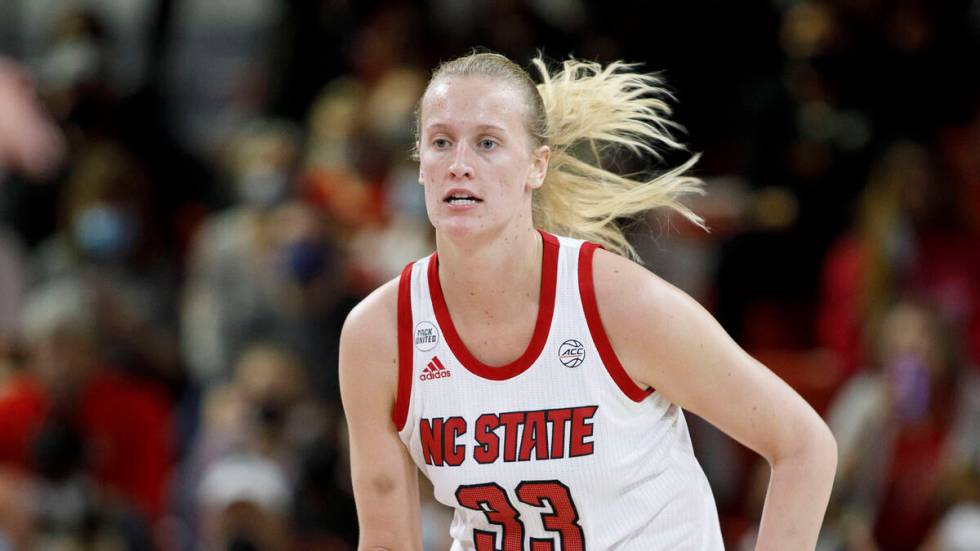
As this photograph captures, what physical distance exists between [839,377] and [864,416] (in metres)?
0.63

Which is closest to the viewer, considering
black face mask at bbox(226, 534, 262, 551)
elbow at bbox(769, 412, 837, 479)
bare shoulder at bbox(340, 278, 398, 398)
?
elbow at bbox(769, 412, 837, 479)

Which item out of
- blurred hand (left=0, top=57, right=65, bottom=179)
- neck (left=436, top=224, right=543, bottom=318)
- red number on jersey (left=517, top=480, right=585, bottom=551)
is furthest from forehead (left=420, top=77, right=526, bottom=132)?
blurred hand (left=0, top=57, right=65, bottom=179)

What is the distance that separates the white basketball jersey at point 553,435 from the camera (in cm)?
381

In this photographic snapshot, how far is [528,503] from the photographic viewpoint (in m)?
3.84

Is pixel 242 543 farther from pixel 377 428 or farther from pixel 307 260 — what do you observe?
pixel 377 428

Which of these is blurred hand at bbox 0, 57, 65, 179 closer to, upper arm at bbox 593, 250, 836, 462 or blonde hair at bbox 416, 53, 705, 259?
blonde hair at bbox 416, 53, 705, 259

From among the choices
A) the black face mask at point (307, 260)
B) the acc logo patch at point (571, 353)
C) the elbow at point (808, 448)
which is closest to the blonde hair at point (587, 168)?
the acc logo patch at point (571, 353)

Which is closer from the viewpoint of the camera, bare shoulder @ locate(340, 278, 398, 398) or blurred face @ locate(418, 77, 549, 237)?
blurred face @ locate(418, 77, 549, 237)

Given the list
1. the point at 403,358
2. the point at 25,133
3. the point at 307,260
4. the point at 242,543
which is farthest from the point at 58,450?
the point at 403,358

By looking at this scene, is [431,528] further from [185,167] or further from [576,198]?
[185,167]

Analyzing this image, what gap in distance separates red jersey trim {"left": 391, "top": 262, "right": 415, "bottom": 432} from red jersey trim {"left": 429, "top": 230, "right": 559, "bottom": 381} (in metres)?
0.07

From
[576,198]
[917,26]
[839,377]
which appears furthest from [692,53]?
[576,198]

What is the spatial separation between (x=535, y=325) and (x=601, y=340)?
18 cm

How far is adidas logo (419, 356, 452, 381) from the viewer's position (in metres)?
3.89
